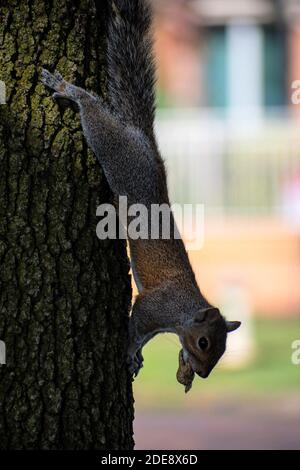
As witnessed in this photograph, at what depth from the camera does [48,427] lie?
10.1ft

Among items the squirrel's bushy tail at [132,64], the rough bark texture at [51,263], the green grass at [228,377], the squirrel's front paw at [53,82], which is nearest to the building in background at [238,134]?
the green grass at [228,377]

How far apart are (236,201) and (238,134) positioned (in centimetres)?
75

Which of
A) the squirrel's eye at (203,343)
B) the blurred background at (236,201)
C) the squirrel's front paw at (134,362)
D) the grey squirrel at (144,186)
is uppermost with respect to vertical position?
the blurred background at (236,201)

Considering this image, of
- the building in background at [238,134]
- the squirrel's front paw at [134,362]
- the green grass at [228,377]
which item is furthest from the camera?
the building in background at [238,134]

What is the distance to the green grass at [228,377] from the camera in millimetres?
8008

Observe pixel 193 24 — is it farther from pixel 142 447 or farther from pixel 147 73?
pixel 147 73

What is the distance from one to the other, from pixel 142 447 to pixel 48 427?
367 cm

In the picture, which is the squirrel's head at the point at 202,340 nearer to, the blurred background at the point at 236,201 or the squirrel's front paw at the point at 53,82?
the squirrel's front paw at the point at 53,82

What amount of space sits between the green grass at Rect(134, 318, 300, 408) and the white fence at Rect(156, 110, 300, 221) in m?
1.97

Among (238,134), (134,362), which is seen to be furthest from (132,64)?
(238,134)

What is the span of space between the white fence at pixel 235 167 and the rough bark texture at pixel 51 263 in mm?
8132

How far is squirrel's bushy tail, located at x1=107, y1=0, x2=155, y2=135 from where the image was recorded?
11.5 feet

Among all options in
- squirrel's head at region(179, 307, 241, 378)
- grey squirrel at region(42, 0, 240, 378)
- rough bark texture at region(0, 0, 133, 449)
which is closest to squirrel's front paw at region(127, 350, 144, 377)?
grey squirrel at region(42, 0, 240, 378)

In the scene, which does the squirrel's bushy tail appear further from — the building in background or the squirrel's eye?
the building in background
